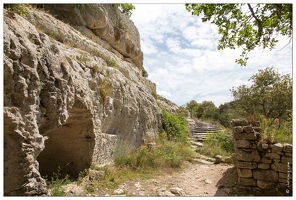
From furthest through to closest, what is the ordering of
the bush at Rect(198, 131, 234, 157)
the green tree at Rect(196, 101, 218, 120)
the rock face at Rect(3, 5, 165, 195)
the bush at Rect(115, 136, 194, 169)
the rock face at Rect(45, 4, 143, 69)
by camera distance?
the green tree at Rect(196, 101, 218, 120) < the rock face at Rect(45, 4, 143, 69) < the bush at Rect(198, 131, 234, 157) < the bush at Rect(115, 136, 194, 169) < the rock face at Rect(3, 5, 165, 195)

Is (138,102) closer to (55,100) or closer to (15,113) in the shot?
(55,100)

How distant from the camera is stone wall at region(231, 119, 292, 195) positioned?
4812mm

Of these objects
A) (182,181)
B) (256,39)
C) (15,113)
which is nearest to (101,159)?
(182,181)

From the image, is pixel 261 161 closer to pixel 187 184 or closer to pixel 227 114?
pixel 187 184

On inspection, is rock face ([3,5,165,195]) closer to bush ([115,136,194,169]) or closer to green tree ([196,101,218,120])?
bush ([115,136,194,169])

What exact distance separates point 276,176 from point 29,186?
17.2 feet

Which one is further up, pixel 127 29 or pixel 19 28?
pixel 127 29

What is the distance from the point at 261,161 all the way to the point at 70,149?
198 inches

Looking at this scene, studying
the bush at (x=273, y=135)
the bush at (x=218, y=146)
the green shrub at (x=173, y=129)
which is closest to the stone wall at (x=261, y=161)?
the bush at (x=273, y=135)

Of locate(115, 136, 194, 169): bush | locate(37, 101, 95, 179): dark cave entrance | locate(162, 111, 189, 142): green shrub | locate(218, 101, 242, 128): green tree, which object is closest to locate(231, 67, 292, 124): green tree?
locate(218, 101, 242, 128): green tree

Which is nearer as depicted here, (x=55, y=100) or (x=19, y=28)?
(x=19, y=28)

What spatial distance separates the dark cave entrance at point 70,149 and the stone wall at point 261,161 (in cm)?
401

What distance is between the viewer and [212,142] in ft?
38.8

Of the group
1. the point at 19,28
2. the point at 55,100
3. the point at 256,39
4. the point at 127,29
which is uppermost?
the point at 127,29
